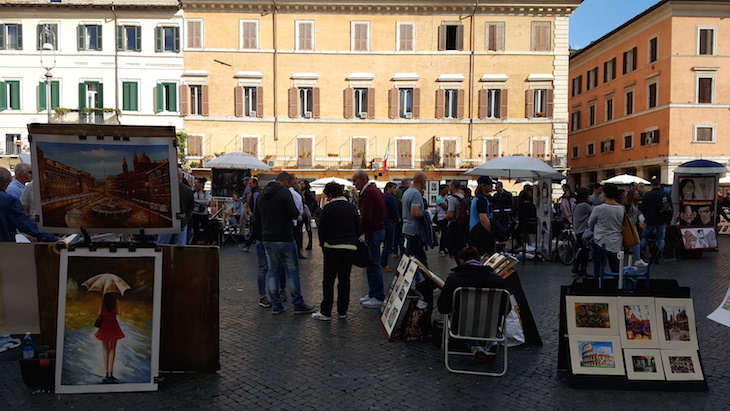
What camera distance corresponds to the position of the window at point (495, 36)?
3138 cm

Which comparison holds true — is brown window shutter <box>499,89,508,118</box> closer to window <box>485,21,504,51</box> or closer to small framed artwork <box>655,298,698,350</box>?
window <box>485,21,504,51</box>

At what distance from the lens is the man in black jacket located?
6.46 m

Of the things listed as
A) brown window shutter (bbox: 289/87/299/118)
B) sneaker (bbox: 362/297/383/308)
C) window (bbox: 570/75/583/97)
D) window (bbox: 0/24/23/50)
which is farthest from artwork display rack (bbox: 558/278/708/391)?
window (bbox: 570/75/583/97)

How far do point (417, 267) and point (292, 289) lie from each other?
185 centimetres

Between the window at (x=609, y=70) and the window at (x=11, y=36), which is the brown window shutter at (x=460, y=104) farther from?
the window at (x=11, y=36)

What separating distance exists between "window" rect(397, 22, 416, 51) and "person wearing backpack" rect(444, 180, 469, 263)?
77.5 feet

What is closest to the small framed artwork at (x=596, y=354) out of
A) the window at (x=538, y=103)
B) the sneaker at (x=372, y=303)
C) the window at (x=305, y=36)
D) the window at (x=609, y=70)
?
the sneaker at (x=372, y=303)

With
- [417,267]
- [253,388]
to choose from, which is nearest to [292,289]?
[417,267]

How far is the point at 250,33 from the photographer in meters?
31.2

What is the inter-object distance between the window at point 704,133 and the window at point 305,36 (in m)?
22.2

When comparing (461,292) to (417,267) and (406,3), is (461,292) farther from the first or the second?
(406,3)

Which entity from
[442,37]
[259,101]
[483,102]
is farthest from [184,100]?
[483,102]

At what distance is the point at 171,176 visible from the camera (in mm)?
4285

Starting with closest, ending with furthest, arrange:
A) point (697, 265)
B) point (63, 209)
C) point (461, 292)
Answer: point (63, 209) → point (461, 292) → point (697, 265)
